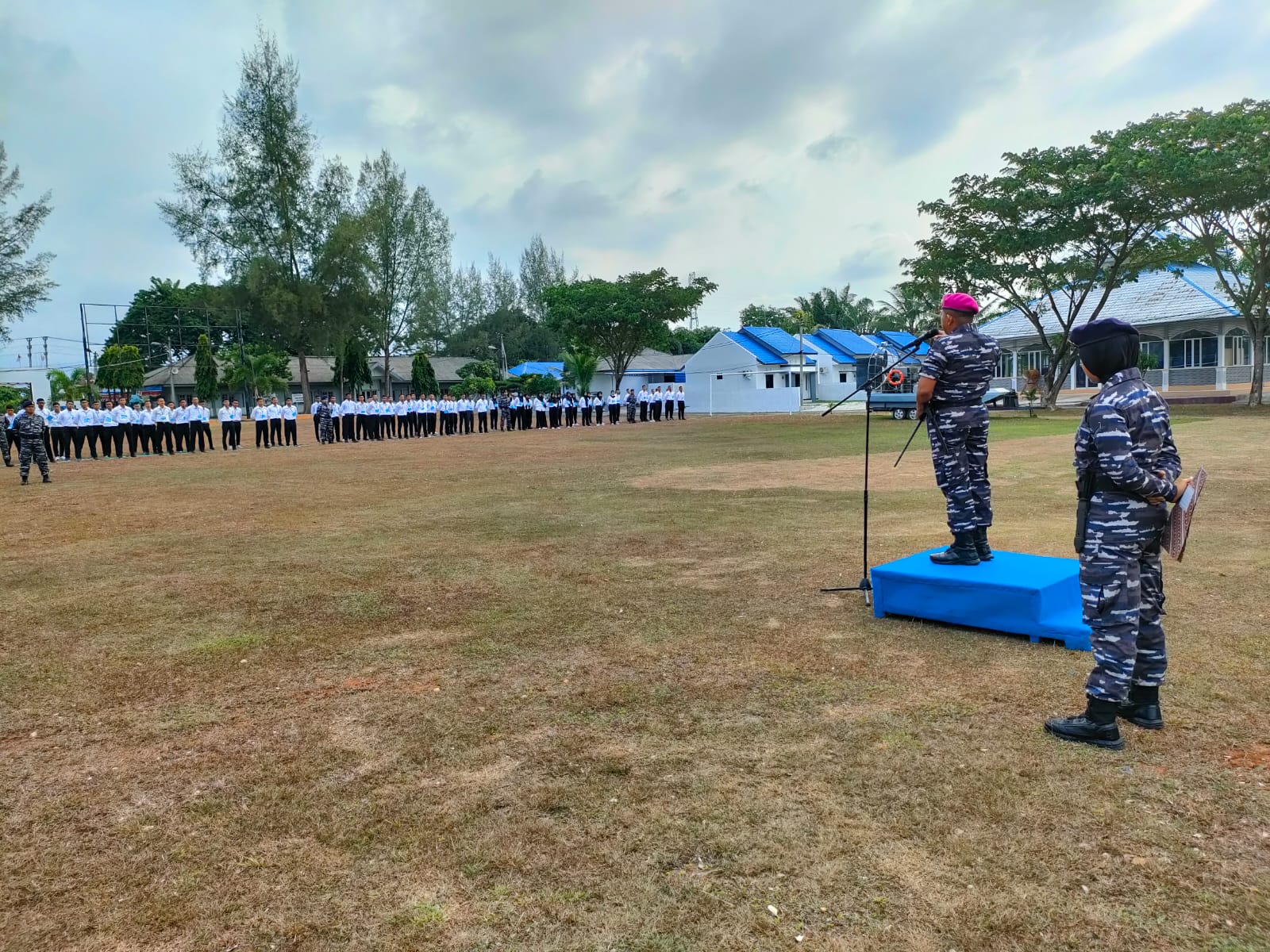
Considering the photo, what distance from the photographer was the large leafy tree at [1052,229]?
1073 inches

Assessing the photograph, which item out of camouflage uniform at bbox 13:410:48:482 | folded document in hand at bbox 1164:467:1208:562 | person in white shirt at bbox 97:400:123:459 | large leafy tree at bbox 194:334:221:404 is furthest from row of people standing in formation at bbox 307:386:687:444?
folded document in hand at bbox 1164:467:1208:562

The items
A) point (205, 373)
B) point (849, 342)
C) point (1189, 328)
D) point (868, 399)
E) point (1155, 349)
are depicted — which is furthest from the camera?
point (849, 342)

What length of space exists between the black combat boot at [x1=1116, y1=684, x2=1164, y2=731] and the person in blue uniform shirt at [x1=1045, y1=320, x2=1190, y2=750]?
16cm

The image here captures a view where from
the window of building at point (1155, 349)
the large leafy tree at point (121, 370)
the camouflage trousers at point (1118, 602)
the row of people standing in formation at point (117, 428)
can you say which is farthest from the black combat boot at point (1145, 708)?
the large leafy tree at point (121, 370)

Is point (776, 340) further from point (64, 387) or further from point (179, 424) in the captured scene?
point (64, 387)

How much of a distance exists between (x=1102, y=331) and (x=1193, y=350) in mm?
44475

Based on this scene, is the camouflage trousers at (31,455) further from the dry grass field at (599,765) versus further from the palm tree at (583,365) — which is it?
the palm tree at (583,365)

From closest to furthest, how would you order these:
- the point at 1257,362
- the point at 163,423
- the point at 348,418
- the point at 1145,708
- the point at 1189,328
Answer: the point at 1145,708 → the point at 163,423 → the point at 1257,362 → the point at 348,418 → the point at 1189,328

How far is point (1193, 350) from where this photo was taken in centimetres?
4072

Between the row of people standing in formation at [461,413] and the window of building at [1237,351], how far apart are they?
A: 25.2 m

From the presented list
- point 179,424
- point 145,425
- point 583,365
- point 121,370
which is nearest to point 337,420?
point 179,424

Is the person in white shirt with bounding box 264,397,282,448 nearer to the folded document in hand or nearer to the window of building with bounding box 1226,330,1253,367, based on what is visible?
the folded document in hand

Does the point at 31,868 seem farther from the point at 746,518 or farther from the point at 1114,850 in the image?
the point at 746,518

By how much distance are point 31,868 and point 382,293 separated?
162ft
